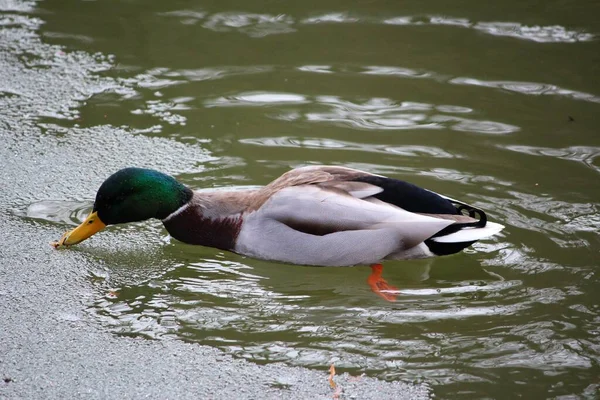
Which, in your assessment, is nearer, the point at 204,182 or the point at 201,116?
the point at 204,182

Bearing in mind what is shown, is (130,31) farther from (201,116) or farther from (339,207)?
(339,207)

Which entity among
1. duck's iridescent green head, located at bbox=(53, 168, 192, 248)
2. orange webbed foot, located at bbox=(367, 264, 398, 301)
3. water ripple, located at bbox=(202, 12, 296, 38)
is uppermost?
water ripple, located at bbox=(202, 12, 296, 38)

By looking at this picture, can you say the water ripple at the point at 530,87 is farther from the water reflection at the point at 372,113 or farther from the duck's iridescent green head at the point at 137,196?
the duck's iridescent green head at the point at 137,196

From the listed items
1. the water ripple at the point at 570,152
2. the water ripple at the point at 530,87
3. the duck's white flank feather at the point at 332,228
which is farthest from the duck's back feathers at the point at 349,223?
the water ripple at the point at 530,87

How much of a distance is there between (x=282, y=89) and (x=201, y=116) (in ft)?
2.72

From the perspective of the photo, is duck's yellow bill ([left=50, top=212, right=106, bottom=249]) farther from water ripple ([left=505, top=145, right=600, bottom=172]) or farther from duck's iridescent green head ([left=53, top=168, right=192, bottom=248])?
water ripple ([left=505, top=145, right=600, bottom=172])

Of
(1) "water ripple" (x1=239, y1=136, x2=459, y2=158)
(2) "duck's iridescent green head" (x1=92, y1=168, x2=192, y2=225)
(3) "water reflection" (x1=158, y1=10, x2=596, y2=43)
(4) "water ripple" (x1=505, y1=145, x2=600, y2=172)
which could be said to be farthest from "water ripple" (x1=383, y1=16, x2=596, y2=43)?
(2) "duck's iridescent green head" (x1=92, y1=168, x2=192, y2=225)

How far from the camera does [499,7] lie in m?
8.71

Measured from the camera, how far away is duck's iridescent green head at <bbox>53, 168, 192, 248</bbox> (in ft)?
17.6

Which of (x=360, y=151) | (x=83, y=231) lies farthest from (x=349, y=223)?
(x=83, y=231)

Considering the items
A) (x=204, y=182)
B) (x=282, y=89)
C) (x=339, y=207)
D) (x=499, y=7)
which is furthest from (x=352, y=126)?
(x=499, y=7)

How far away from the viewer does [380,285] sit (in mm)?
5180

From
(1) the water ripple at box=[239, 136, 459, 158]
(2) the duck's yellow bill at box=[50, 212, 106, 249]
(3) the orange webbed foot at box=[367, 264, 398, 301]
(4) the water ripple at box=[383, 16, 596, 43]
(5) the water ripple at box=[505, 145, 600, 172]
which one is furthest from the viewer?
(4) the water ripple at box=[383, 16, 596, 43]

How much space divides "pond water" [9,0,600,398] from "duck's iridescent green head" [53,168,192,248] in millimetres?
174
